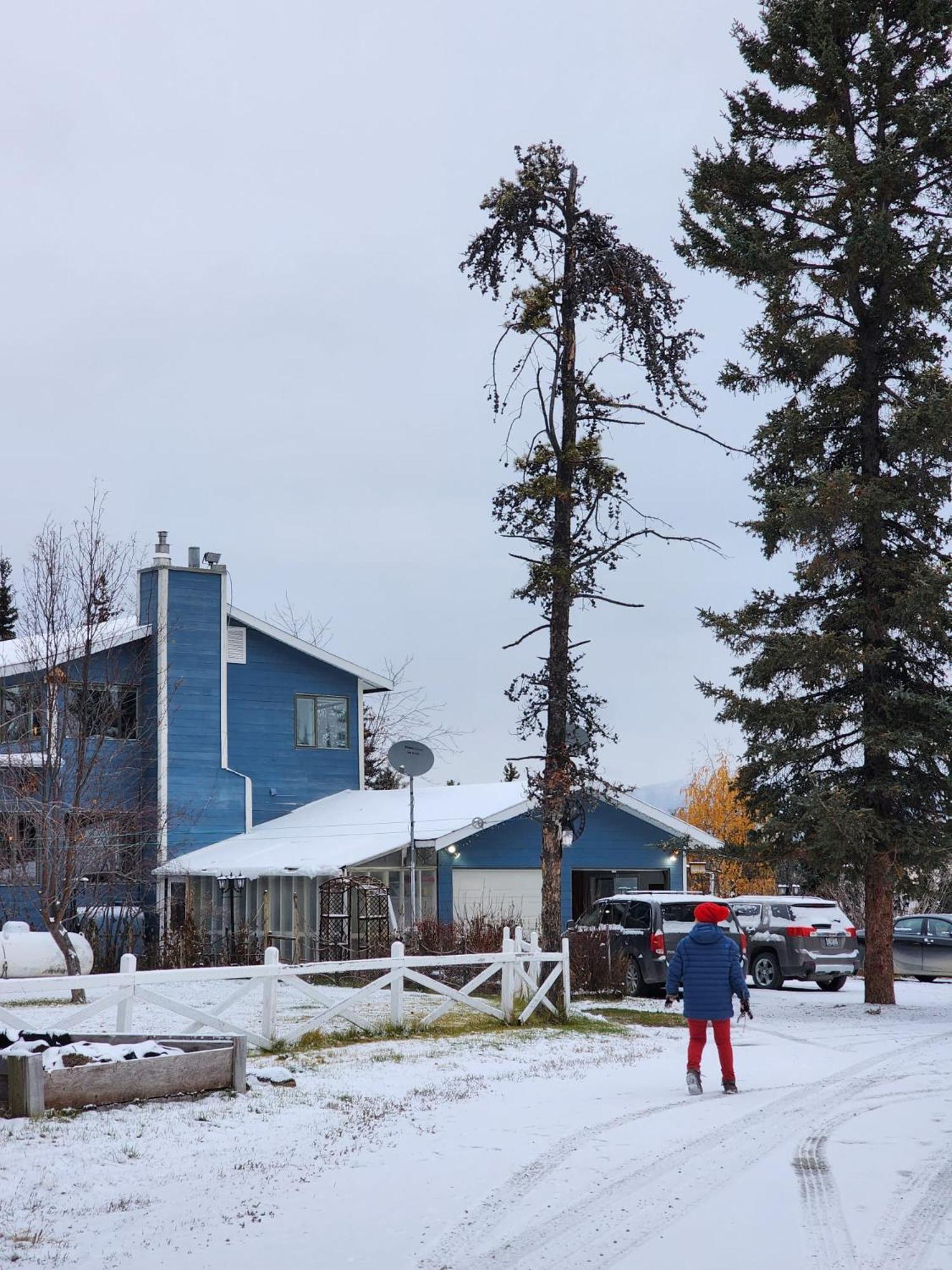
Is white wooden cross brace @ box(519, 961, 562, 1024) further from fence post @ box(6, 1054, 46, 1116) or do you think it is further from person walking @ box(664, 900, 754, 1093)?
fence post @ box(6, 1054, 46, 1116)

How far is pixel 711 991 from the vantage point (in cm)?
1277

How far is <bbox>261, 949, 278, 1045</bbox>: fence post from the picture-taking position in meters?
14.9

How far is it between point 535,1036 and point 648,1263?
Answer: 34.4ft

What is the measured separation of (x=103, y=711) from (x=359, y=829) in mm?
5572

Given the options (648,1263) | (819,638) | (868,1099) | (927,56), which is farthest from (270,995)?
(927,56)

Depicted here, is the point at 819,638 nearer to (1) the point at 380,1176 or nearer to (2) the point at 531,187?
(2) the point at 531,187

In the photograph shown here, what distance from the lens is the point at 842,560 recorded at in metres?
22.0

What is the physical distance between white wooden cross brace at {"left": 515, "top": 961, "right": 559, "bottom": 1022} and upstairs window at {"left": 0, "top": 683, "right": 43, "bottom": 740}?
37.1ft

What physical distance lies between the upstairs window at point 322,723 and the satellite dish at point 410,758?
21.9ft

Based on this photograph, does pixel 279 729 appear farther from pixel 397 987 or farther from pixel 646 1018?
pixel 397 987

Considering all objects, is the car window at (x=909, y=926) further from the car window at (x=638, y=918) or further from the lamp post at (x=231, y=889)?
the lamp post at (x=231, y=889)

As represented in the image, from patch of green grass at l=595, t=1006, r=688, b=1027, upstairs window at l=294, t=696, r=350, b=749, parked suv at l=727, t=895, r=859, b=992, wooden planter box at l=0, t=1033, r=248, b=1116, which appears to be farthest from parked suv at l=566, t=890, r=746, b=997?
wooden planter box at l=0, t=1033, r=248, b=1116

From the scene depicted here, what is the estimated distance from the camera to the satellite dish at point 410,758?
27.0m

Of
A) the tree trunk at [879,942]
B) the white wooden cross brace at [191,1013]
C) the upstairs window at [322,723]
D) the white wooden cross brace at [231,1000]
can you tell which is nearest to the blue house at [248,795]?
the upstairs window at [322,723]
